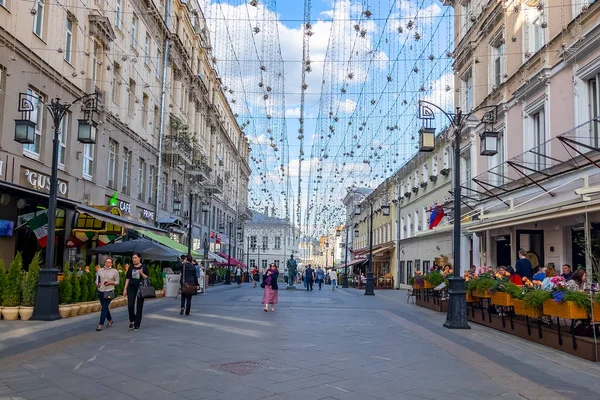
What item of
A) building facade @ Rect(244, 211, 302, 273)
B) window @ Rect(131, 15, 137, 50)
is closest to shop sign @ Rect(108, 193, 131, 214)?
window @ Rect(131, 15, 137, 50)

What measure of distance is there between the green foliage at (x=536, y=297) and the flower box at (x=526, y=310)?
5.7 inches

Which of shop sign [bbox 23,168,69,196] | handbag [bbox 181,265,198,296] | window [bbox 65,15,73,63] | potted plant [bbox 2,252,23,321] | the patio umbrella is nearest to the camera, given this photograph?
potted plant [bbox 2,252,23,321]

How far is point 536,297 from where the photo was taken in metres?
10.5

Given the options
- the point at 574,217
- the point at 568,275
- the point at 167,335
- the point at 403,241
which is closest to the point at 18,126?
the point at 167,335

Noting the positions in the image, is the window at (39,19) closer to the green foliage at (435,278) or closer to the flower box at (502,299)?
the green foliage at (435,278)

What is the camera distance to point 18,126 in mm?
13922

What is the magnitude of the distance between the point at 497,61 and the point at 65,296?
19.5 metres

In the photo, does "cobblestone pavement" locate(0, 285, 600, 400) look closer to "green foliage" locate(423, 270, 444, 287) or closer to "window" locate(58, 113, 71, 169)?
"green foliage" locate(423, 270, 444, 287)

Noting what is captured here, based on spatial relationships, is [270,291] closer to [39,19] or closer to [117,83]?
[39,19]

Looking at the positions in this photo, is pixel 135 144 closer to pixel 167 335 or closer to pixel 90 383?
pixel 167 335

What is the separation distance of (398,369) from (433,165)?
87.6ft

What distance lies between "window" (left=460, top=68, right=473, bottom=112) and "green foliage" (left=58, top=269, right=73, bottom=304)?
2080 cm

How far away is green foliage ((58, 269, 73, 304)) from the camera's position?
14.3 meters

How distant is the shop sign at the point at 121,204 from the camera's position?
25500mm
